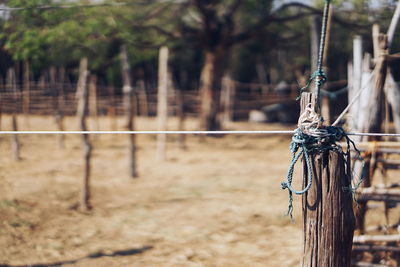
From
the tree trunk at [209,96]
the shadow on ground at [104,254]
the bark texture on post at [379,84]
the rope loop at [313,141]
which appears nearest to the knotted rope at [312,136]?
the rope loop at [313,141]

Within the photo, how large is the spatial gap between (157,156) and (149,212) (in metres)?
3.82

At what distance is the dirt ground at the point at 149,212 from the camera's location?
171 inches

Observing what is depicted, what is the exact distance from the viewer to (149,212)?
18.9 feet

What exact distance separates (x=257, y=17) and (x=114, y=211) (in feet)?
30.7

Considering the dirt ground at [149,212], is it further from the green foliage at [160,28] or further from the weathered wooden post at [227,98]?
the weathered wooden post at [227,98]

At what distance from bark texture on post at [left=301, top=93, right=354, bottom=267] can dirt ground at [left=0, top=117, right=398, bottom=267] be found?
2.10 meters

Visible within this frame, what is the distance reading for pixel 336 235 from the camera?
6.82ft

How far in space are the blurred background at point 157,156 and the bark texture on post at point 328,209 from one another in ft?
6.92

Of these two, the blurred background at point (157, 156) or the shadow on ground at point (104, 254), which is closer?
the shadow on ground at point (104, 254)

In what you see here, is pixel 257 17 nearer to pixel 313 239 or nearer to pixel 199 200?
pixel 199 200

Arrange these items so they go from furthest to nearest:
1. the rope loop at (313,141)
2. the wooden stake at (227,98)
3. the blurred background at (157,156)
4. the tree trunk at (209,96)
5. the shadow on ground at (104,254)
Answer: the wooden stake at (227,98) → the tree trunk at (209,96) → the blurred background at (157,156) → the shadow on ground at (104,254) → the rope loop at (313,141)

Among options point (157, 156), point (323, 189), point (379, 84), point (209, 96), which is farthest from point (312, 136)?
point (209, 96)

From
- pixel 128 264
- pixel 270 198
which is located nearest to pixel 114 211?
pixel 128 264

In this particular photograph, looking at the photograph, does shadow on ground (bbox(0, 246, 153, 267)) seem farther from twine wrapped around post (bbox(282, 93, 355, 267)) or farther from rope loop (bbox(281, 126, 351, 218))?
rope loop (bbox(281, 126, 351, 218))
